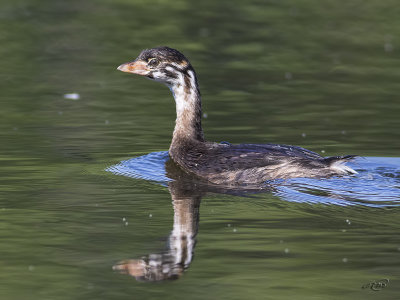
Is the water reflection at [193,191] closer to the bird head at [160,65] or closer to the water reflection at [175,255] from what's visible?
the water reflection at [175,255]

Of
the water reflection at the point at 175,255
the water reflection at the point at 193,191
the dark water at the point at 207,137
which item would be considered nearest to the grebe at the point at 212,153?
the water reflection at the point at 193,191

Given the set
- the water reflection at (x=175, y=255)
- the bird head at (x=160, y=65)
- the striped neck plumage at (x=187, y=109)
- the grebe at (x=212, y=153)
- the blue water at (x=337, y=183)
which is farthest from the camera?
the striped neck plumage at (x=187, y=109)

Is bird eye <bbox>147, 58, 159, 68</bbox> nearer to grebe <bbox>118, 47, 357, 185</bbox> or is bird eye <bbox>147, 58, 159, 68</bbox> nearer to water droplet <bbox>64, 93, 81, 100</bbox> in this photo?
grebe <bbox>118, 47, 357, 185</bbox>

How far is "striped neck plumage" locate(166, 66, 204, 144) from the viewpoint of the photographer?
41.7 ft

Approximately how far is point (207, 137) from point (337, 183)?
11.7 ft

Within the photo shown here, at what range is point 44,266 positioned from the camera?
26.7 feet

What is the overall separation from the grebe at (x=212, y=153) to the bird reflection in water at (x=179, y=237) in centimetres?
24

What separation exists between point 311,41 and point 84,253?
1512 cm

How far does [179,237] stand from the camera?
29.5 feet

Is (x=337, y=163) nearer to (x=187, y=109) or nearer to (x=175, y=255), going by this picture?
(x=187, y=109)

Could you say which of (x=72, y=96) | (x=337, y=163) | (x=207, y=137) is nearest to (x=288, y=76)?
(x=72, y=96)

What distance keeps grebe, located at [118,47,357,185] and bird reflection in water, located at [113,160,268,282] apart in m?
0.24

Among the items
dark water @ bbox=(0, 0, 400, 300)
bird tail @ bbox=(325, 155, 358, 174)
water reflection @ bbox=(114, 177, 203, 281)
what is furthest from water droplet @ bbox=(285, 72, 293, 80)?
water reflection @ bbox=(114, 177, 203, 281)

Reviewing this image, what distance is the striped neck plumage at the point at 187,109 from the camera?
12719 mm
